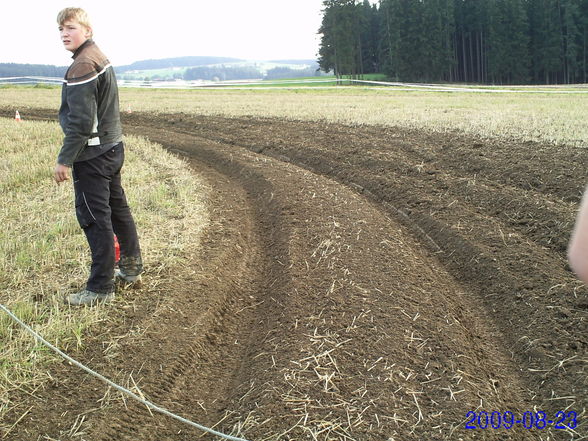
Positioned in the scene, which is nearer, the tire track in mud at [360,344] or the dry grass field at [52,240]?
the tire track in mud at [360,344]

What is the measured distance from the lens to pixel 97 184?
4852mm

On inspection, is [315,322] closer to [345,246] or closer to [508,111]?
[345,246]

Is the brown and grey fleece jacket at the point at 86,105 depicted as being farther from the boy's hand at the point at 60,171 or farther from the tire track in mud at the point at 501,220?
the tire track in mud at the point at 501,220

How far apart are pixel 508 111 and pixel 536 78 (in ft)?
169

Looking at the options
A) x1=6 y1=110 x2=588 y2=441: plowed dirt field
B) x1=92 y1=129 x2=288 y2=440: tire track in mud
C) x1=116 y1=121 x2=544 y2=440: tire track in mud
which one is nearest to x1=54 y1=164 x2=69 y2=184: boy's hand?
x1=6 y1=110 x2=588 y2=441: plowed dirt field

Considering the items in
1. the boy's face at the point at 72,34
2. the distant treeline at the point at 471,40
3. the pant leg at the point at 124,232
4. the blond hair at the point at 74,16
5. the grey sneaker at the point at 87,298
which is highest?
the distant treeline at the point at 471,40

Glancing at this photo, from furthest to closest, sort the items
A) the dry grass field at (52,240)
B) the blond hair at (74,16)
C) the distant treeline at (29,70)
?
1. the distant treeline at (29,70)
2. the blond hair at (74,16)
3. the dry grass field at (52,240)

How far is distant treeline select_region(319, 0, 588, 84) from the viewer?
60844mm

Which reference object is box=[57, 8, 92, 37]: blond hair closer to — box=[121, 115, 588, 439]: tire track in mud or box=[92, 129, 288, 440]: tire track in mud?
box=[92, 129, 288, 440]: tire track in mud

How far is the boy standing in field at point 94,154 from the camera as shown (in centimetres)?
453

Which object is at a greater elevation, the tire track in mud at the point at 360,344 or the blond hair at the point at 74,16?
the blond hair at the point at 74,16

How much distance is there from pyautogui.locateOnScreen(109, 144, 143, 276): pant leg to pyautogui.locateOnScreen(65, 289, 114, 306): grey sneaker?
0.39 metres
